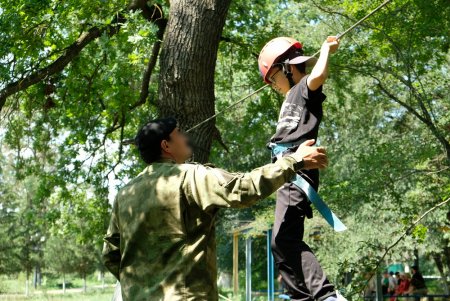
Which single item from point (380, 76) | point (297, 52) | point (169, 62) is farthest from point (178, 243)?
point (380, 76)

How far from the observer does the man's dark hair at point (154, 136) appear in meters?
A: 3.41

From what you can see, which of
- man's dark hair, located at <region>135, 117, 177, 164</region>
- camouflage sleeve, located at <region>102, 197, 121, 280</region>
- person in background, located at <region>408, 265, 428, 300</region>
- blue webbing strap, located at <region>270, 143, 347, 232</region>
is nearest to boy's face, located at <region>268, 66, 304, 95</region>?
blue webbing strap, located at <region>270, 143, 347, 232</region>

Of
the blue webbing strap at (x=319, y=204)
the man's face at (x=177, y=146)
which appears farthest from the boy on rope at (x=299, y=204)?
the man's face at (x=177, y=146)

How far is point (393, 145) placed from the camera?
1349 centimetres

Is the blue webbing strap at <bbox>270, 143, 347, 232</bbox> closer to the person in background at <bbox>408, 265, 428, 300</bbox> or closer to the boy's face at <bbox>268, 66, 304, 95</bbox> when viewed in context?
the boy's face at <bbox>268, 66, 304, 95</bbox>

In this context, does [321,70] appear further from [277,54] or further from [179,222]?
[179,222]

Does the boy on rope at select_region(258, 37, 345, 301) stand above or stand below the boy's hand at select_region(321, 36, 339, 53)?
below

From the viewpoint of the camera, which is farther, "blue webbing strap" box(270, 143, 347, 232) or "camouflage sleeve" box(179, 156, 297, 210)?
"blue webbing strap" box(270, 143, 347, 232)

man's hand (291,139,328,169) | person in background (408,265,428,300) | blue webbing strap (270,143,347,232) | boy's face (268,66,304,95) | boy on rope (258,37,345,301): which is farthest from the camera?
A: person in background (408,265,428,300)

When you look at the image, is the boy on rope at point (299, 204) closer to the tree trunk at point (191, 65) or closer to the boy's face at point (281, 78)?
the boy's face at point (281, 78)

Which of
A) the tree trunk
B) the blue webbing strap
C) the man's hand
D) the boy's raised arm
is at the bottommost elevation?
the blue webbing strap

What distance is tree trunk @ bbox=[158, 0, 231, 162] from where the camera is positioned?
18.8 ft

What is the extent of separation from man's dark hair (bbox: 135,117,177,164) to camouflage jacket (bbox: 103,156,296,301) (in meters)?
0.12

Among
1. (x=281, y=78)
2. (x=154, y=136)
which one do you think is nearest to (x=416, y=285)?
(x=281, y=78)
